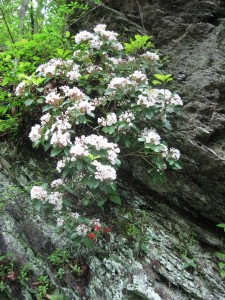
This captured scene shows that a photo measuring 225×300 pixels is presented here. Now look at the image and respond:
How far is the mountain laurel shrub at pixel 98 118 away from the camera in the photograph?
110 inches

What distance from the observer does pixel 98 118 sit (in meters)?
3.16

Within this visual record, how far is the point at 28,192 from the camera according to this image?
3.71 meters

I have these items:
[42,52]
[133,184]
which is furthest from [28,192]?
[42,52]

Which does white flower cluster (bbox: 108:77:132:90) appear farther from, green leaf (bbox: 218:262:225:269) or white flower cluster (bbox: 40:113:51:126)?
green leaf (bbox: 218:262:225:269)

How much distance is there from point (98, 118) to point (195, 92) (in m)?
1.43

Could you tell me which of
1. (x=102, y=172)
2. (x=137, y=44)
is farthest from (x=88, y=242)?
(x=137, y=44)

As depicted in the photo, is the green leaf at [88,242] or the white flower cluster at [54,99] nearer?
the green leaf at [88,242]

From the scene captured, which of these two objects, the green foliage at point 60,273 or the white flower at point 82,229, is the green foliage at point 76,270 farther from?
the white flower at point 82,229

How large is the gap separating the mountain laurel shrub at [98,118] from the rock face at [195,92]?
30 centimetres

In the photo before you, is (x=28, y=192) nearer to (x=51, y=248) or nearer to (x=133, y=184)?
(x=51, y=248)

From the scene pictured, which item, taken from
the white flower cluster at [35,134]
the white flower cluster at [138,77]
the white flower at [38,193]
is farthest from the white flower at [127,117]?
the white flower at [38,193]

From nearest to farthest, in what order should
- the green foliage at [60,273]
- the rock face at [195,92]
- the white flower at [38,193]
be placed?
A: the white flower at [38,193]
the green foliage at [60,273]
the rock face at [195,92]

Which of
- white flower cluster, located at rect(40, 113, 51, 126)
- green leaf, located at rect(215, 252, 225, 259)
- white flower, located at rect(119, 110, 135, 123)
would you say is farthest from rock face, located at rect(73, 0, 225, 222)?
Answer: white flower cluster, located at rect(40, 113, 51, 126)

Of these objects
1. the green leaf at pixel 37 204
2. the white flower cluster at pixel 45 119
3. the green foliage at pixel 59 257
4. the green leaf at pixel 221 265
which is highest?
the white flower cluster at pixel 45 119
